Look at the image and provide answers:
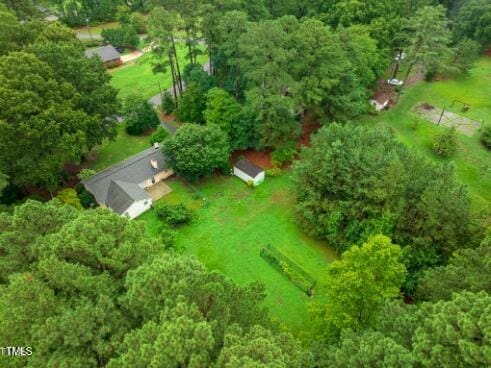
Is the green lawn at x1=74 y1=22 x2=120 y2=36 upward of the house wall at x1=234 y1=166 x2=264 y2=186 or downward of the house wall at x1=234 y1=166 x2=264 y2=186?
upward

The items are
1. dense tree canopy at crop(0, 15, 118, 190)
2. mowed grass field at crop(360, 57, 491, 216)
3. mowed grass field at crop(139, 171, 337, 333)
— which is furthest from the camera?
mowed grass field at crop(360, 57, 491, 216)

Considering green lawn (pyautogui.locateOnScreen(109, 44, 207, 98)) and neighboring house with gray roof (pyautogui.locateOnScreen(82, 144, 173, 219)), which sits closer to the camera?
neighboring house with gray roof (pyautogui.locateOnScreen(82, 144, 173, 219))

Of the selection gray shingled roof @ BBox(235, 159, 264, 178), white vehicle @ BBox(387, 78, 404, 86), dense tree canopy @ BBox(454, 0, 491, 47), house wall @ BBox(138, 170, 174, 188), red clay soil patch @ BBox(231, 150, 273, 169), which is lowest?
red clay soil patch @ BBox(231, 150, 273, 169)

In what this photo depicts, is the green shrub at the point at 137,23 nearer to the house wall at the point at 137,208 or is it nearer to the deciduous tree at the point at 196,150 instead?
the deciduous tree at the point at 196,150

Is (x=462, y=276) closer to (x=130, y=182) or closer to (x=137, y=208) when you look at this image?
(x=137, y=208)

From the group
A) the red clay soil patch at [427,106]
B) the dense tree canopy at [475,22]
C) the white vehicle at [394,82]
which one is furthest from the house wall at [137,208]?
the dense tree canopy at [475,22]

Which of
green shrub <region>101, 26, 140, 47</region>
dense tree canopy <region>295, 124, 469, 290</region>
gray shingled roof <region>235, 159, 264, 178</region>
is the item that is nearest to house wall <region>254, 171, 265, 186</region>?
gray shingled roof <region>235, 159, 264, 178</region>

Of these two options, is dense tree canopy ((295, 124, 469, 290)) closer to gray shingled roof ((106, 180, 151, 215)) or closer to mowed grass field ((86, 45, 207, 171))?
gray shingled roof ((106, 180, 151, 215))
